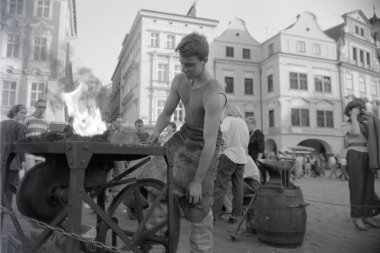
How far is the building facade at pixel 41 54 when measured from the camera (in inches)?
133

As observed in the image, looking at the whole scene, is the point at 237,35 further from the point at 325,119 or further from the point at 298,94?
the point at 325,119

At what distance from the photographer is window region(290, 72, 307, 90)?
21.5 m

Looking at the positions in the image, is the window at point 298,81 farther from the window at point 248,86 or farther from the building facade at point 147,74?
the building facade at point 147,74

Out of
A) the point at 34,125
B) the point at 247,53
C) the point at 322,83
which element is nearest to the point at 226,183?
the point at 34,125

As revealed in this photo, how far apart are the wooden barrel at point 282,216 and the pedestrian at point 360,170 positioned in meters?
1.36

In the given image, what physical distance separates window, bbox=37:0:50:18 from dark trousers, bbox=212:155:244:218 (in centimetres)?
328

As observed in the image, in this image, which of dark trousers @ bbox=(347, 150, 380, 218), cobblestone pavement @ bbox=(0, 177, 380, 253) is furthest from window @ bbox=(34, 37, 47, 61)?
dark trousers @ bbox=(347, 150, 380, 218)

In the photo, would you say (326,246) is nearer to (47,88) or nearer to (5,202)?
(5,202)

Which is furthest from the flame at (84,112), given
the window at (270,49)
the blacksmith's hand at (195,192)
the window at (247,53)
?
the window at (247,53)

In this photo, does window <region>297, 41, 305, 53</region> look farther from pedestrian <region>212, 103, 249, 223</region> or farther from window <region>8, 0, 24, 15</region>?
window <region>8, 0, 24, 15</region>

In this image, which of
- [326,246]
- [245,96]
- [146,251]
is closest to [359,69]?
[326,246]

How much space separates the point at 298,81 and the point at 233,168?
19.9 m

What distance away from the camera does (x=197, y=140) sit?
206cm

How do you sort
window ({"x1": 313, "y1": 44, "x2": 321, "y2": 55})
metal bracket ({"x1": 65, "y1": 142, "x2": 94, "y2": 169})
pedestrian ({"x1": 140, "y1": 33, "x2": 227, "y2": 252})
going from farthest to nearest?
window ({"x1": 313, "y1": 44, "x2": 321, "y2": 55})
pedestrian ({"x1": 140, "y1": 33, "x2": 227, "y2": 252})
metal bracket ({"x1": 65, "y1": 142, "x2": 94, "y2": 169})
